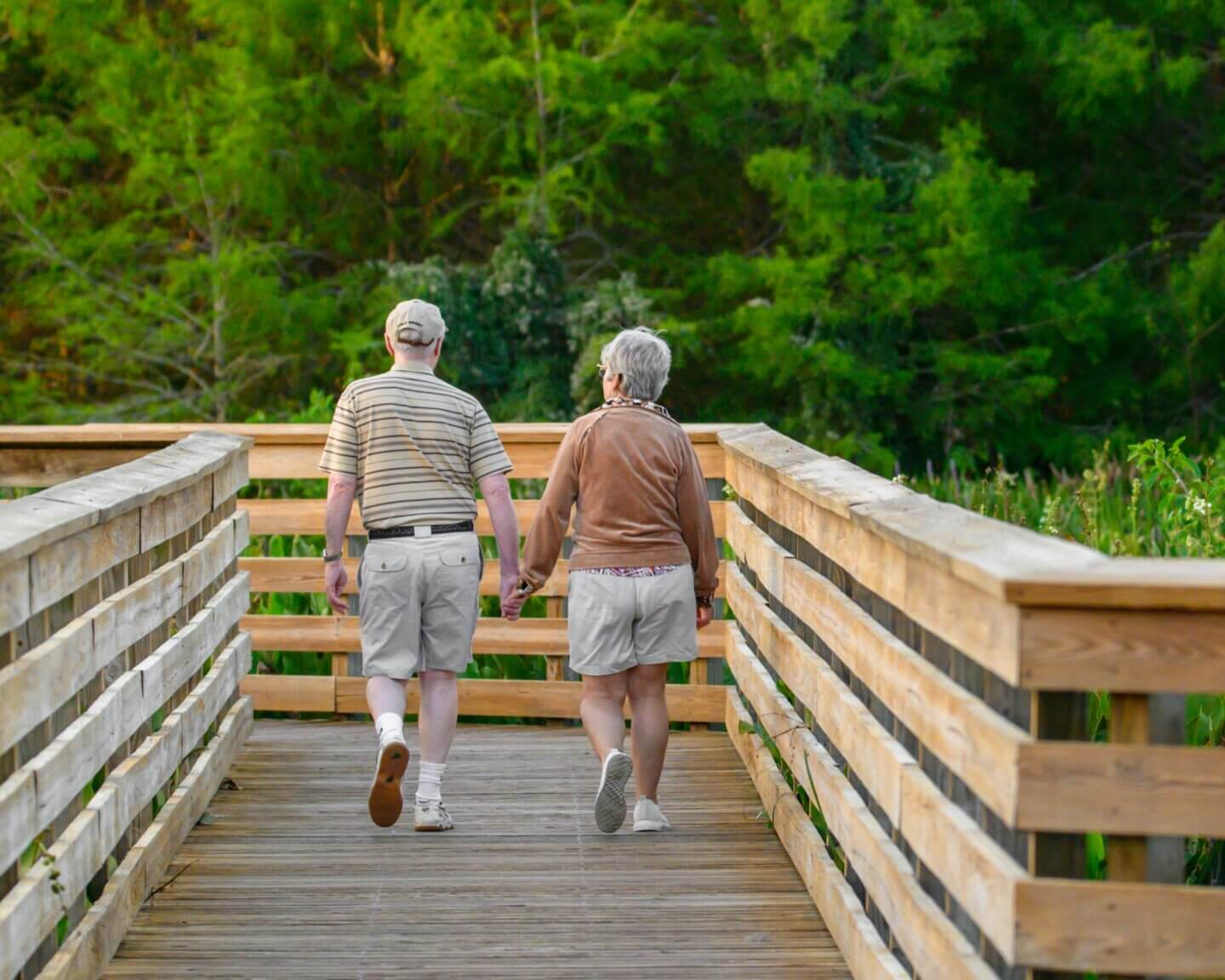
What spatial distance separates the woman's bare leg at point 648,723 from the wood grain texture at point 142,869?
1.38m

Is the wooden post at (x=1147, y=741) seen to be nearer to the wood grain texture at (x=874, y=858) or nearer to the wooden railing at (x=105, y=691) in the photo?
the wood grain texture at (x=874, y=858)

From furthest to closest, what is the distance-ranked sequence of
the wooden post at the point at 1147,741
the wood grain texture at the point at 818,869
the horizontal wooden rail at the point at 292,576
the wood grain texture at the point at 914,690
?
1. the horizontal wooden rail at the point at 292,576
2. the wood grain texture at the point at 818,869
3. the wood grain texture at the point at 914,690
4. the wooden post at the point at 1147,741

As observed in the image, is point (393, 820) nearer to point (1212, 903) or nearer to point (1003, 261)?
point (1212, 903)

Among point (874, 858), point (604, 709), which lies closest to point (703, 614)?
point (604, 709)

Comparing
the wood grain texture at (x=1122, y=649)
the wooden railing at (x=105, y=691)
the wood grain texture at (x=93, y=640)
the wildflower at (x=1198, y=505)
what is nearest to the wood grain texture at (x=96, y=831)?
the wooden railing at (x=105, y=691)

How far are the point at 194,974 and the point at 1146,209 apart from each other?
2349 cm

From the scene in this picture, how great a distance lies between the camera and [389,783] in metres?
5.40

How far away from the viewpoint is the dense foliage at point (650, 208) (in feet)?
74.6

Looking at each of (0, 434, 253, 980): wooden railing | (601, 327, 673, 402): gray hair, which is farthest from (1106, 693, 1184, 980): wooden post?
(601, 327, 673, 402): gray hair

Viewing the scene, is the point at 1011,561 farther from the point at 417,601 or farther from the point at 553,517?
the point at 417,601

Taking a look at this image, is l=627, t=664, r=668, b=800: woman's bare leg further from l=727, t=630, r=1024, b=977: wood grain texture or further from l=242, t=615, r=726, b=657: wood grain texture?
l=242, t=615, r=726, b=657: wood grain texture

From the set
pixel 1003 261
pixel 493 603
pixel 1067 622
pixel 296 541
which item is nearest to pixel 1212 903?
pixel 1067 622

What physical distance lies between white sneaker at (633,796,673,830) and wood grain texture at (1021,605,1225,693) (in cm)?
305

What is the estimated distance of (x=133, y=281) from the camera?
26891 millimetres
